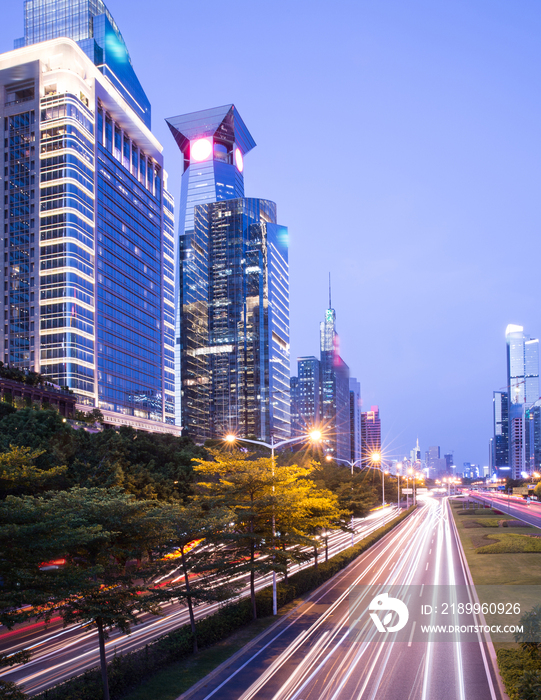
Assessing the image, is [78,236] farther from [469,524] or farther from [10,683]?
[10,683]

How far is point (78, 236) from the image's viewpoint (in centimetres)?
10500

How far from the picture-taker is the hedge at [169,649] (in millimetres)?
17844

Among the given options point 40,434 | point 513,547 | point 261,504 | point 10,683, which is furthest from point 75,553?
point 513,547

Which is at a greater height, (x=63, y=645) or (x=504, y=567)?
(x=63, y=645)

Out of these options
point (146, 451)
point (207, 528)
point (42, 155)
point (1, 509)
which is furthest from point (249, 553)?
point (42, 155)

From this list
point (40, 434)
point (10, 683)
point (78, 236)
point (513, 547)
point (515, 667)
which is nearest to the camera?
point (10, 683)

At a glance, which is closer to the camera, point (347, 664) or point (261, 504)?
point (347, 664)

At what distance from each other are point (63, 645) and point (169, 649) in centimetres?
788

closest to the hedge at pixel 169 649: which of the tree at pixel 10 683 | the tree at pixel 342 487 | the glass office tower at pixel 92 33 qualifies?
the tree at pixel 10 683

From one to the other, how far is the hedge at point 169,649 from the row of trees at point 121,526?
0.82 metres

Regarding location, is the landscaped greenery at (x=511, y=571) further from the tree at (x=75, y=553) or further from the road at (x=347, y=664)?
the tree at (x=75, y=553)

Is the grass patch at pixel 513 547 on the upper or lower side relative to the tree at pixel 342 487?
lower

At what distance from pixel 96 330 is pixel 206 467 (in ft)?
280

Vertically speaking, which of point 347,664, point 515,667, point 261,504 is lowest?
point 347,664
